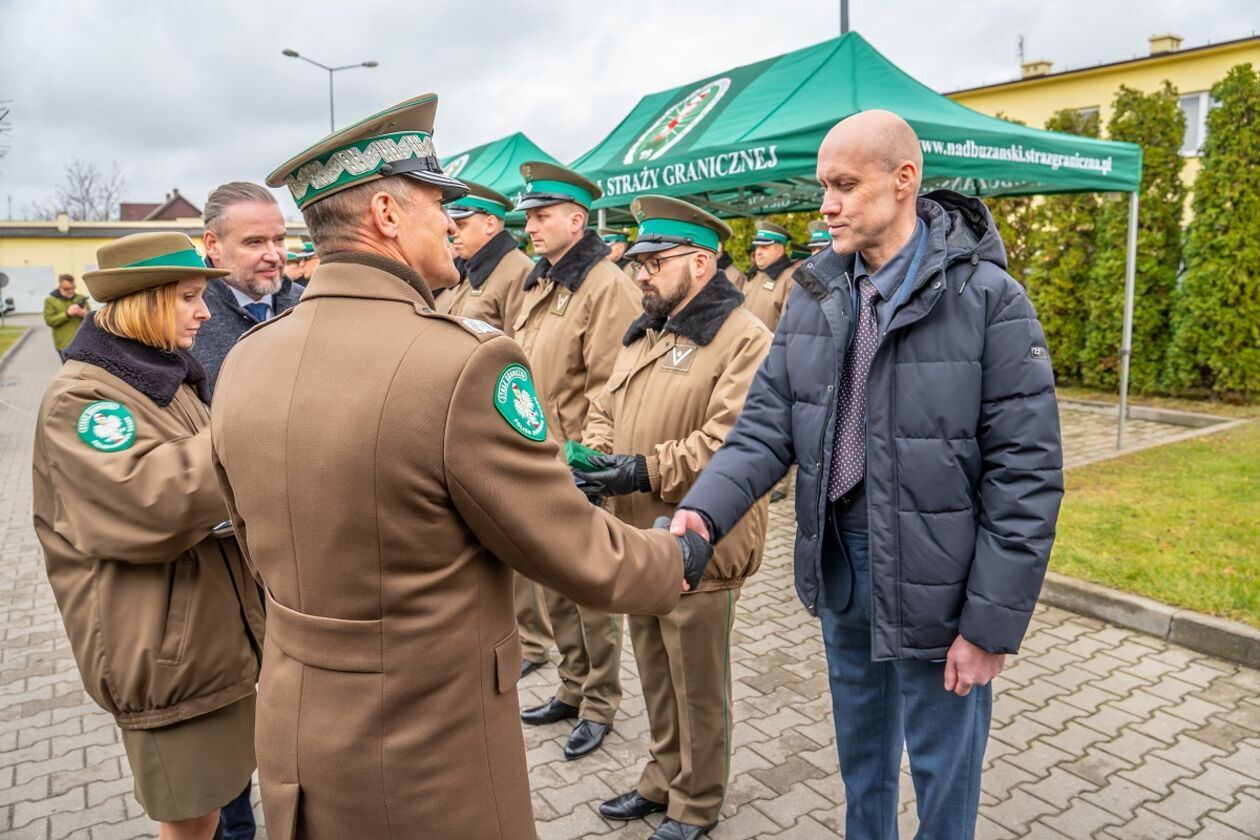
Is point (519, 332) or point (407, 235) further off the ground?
point (407, 235)

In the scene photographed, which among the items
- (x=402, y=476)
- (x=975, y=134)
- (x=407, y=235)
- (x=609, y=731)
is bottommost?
(x=609, y=731)

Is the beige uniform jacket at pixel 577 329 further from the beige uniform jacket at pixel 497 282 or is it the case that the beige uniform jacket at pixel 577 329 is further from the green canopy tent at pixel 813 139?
the green canopy tent at pixel 813 139

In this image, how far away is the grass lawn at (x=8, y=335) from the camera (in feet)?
87.2

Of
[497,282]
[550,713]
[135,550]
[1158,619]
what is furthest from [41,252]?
[1158,619]

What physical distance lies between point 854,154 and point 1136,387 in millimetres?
11663

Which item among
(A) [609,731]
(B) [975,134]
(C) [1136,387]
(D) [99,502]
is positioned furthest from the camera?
(C) [1136,387]

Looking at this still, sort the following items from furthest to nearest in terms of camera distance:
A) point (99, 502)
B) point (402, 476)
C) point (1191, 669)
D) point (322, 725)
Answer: point (1191, 669)
point (99, 502)
point (322, 725)
point (402, 476)

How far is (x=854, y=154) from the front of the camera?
236cm

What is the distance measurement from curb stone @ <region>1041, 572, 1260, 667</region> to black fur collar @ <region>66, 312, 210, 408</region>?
482 cm

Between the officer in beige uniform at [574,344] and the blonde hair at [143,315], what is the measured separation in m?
1.84

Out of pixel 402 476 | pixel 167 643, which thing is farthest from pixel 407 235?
pixel 167 643

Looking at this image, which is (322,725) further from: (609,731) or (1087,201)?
(1087,201)

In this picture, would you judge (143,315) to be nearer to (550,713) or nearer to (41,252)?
(550,713)

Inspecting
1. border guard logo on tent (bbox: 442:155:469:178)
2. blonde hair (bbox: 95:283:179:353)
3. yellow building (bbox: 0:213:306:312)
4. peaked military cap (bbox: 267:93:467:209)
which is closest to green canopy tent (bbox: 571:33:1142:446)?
blonde hair (bbox: 95:283:179:353)
